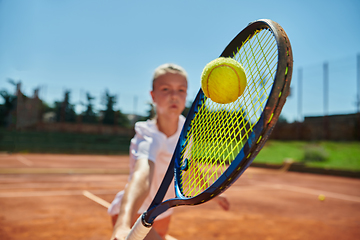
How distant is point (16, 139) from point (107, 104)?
359 inches

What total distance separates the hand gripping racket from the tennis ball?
0.06m

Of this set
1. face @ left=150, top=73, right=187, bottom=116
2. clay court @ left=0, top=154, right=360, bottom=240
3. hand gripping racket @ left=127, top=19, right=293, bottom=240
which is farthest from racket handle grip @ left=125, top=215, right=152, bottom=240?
clay court @ left=0, top=154, right=360, bottom=240

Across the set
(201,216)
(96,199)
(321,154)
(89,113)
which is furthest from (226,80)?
(89,113)

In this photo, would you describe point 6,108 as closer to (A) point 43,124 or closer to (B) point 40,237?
(A) point 43,124

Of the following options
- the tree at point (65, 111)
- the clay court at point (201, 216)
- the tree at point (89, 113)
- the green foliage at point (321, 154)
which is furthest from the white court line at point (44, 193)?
the tree at point (89, 113)

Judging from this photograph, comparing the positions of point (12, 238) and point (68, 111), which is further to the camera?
point (68, 111)

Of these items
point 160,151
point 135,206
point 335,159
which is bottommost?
point 335,159

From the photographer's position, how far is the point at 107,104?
27719 mm

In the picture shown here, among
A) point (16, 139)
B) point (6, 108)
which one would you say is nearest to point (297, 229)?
point (16, 139)

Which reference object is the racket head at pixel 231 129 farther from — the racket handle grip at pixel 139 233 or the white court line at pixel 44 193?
the white court line at pixel 44 193

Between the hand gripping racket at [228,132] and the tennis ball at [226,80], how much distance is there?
2.3 inches

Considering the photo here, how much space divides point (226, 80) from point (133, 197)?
0.74m

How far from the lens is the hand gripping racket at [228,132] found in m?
0.95

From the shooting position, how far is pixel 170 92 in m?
1.86
